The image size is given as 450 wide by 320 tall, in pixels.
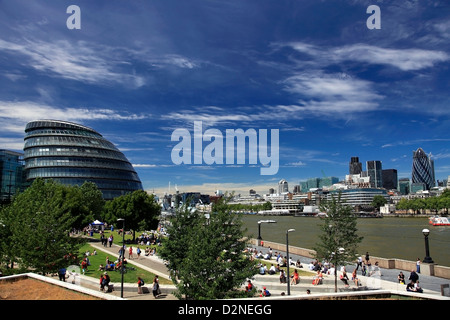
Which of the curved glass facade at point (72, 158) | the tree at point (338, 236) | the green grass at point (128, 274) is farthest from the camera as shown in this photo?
the curved glass facade at point (72, 158)

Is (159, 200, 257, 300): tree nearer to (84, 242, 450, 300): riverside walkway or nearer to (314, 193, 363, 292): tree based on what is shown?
(84, 242, 450, 300): riverside walkway

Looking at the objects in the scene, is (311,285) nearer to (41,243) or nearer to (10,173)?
(41,243)

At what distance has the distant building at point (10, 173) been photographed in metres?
98.8

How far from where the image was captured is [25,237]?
65.7 feet

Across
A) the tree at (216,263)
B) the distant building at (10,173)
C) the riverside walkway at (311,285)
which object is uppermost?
the distant building at (10,173)

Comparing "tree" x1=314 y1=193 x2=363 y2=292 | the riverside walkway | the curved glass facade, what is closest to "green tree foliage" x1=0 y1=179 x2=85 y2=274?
the riverside walkway

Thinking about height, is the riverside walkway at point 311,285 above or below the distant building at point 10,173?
below

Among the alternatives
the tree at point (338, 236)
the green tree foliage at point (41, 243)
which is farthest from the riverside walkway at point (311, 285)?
the green tree foliage at point (41, 243)

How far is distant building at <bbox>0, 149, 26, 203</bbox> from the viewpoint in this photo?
98.8 metres

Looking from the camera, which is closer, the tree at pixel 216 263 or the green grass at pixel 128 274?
the tree at pixel 216 263

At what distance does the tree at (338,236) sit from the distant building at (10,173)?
98467mm

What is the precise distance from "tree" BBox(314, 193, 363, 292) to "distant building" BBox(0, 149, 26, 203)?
323ft

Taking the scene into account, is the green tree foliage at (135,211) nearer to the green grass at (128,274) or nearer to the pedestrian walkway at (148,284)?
the pedestrian walkway at (148,284)

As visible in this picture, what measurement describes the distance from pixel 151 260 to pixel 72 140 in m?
73.0
